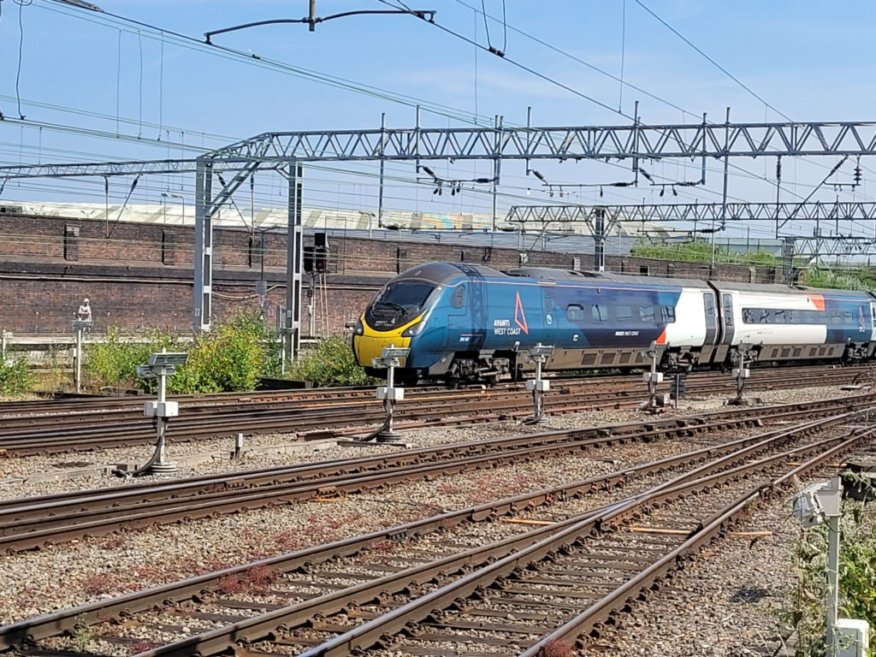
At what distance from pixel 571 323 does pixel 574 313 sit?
1.12 ft

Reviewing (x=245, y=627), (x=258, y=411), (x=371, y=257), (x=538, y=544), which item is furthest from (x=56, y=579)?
(x=371, y=257)

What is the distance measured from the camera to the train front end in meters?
24.9

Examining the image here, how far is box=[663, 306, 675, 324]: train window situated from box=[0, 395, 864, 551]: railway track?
543 inches

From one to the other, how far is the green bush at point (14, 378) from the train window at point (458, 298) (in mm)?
9255

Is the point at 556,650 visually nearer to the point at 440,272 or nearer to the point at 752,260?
the point at 440,272

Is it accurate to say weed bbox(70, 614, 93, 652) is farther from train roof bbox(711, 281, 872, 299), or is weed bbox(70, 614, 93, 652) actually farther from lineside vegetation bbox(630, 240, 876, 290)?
lineside vegetation bbox(630, 240, 876, 290)

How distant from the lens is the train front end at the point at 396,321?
24922 mm

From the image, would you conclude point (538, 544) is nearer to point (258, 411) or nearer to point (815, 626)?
point (815, 626)

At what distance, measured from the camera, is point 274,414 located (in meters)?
21.0

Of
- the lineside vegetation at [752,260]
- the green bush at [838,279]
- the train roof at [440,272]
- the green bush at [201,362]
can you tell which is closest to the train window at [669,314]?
the train roof at [440,272]

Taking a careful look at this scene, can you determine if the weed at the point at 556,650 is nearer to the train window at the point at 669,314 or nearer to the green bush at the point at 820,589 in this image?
the green bush at the point at 820,589

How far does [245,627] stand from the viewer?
732 centimetres

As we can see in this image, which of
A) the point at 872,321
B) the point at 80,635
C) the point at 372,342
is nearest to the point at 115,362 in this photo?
the point at 372,342

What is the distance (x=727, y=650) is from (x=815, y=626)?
38.3 inches
